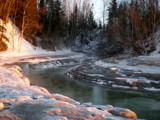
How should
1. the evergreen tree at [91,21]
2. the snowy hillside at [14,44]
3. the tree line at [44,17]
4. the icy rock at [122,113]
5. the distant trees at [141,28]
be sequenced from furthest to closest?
the evergreen tree at [91,21] → the distant trees at [141,28] → the tree line at [44,17] → the snowy hillside at [14,44] → the icy rock at [122,113]

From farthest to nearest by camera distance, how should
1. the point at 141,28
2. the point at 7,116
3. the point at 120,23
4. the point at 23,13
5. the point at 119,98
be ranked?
the point at 120,23
the point at 141,28
the point at 23,13
the point at 119,98
the point at 7,116

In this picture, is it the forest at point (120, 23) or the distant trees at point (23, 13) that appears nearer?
the distant trees at point (23, 13)

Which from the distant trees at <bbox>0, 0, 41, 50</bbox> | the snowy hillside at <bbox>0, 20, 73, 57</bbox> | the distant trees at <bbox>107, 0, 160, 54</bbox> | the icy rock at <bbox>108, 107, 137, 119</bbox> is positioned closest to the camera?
the icy rock at <bbox>108, 107, 137, 119</bbox>

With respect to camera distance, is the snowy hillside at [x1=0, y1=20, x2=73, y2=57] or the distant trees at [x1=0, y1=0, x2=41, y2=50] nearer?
the snowy hillside at [x1=0, y1=20, x2=73, y2=57]

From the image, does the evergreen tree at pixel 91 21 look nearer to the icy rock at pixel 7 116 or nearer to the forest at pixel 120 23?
the forest at pixel 120 23

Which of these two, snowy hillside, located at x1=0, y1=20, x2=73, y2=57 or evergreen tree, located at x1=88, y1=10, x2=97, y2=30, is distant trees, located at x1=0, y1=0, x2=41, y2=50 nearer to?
snowy hillside, located at x1=0, y1=20, x2=73, y2=57

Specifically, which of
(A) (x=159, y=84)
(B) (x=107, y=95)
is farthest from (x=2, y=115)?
(A) (x=159, y=84)

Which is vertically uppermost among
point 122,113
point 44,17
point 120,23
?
point 44,17

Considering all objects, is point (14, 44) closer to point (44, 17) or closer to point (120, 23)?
point (120, 23)

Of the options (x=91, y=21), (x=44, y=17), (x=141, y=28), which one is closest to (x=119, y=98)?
(x=141, y=28)

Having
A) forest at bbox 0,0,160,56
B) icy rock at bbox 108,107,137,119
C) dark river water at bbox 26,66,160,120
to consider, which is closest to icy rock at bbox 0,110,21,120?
icy rock at bbox 108,107,137,119

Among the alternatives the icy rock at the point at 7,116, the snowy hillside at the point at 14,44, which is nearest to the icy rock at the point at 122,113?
the icy rock at the point at 7,116

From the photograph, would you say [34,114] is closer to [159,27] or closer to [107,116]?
[107,116]

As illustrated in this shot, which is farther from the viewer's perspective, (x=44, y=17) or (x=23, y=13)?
(x=44, y=17)
